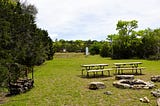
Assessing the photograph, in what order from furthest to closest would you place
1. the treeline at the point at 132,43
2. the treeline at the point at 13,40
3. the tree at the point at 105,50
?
the tree at the point at 105,50 < the treeline at the point at 132,43 < the treeline at the point at 13,40

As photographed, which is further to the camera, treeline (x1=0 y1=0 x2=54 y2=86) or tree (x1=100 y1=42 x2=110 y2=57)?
tree (x1=100 y1=42 x2=110 y2=57)

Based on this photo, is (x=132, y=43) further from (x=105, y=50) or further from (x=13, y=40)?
(x=13, y=40)

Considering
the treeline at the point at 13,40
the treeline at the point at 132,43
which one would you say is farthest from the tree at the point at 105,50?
the treeline at the point at 13,40

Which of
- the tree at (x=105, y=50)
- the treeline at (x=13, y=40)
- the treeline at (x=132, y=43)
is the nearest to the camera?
the treeline at (x=13, y=40)

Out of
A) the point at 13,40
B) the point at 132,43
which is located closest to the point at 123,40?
the point at 132,43

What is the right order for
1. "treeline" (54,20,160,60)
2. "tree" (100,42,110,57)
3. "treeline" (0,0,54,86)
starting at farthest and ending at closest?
"tree" (100,42,110,57), "treeline" (54,20,160,60), "treeline" (0,0,54,86)

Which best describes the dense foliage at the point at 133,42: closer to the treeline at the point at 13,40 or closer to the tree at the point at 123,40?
the tree at the point at 123,40

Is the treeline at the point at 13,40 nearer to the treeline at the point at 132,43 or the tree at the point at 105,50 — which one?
the treeline at the point at 132,43

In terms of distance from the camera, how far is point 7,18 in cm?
1152

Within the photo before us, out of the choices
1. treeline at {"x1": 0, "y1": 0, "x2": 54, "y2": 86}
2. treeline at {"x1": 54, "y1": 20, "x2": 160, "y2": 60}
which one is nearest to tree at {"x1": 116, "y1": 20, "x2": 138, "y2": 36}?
treeline at {"x1": 54, "y1": 20, "x2": 160, "y2": 60}

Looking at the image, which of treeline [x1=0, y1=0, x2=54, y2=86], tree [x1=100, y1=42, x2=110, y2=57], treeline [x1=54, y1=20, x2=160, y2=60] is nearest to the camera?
treeline [x1=0, y1=0, x2=54, y2=86]

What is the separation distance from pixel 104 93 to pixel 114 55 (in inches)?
1614

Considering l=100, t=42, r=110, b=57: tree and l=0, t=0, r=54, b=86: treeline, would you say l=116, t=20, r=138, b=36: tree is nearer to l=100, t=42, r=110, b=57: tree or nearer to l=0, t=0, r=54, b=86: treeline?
l=100, t=42, r=110, b=57: tree

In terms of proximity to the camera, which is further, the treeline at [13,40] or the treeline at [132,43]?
the treeline at [132,43]
